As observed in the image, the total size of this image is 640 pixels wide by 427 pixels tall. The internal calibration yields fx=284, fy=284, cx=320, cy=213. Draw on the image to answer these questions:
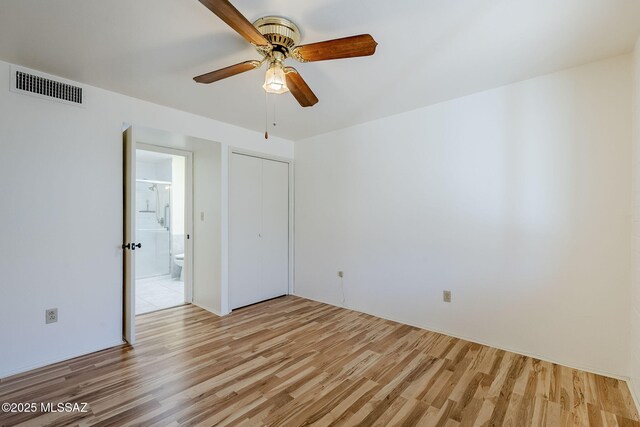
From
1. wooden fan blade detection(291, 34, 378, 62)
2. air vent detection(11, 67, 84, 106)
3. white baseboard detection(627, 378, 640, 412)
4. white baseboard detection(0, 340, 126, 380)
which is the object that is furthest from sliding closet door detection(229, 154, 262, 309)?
white baseboard detection(627, 378, 640, 412)


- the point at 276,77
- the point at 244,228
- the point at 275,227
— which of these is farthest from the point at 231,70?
the point at 275,227

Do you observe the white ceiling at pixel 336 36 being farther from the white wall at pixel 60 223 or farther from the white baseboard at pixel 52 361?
the white baseboard at pixel 52 361

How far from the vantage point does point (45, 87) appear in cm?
235

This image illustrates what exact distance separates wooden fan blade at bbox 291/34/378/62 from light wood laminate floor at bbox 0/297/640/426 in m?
2.16

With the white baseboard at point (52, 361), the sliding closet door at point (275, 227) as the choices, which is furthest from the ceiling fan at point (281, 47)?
the white baseboard at point (52, 361)

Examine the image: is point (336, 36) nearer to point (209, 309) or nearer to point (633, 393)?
point (633, 393)

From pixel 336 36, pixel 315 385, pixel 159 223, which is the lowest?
pixel 315 385

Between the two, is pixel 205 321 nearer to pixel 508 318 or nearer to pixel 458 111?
pixel 508 318

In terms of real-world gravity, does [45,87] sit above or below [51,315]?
above

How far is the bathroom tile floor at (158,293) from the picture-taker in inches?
151

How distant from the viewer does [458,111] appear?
2863 millimetres

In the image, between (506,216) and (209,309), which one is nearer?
(506,216)

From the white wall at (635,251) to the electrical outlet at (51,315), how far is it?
4.36 metres

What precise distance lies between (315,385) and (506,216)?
2.19 meters
